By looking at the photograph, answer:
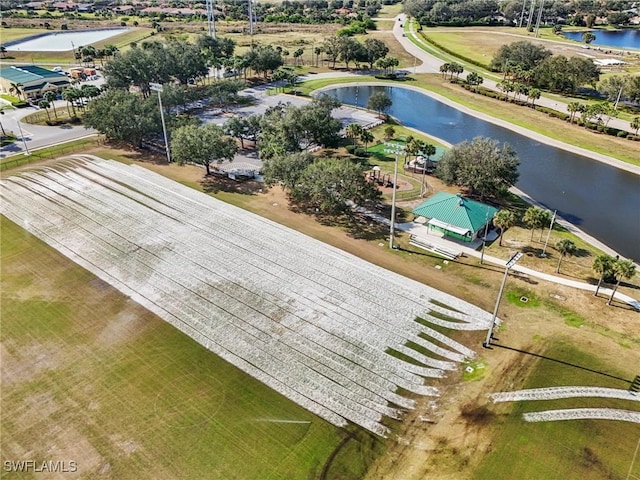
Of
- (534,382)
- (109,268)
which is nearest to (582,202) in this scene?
(534,382)

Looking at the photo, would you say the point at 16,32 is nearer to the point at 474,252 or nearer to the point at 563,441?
the point at 474,252

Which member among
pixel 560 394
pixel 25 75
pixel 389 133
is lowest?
A: pixel 560 394

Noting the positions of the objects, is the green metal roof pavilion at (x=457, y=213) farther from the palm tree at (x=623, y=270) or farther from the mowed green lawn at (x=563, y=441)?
the mowed green lawn at (x=563, y=441)

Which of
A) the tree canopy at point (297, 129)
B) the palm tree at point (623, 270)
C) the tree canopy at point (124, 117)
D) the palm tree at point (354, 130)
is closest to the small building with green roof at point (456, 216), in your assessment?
the palm tree at point (623, 270)

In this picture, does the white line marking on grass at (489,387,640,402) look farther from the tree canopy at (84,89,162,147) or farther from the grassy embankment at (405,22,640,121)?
the grassy embankment at (405,22,640,121)

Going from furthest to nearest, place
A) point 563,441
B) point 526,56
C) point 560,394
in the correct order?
point 526,56 < point 560,394 < point 563,441

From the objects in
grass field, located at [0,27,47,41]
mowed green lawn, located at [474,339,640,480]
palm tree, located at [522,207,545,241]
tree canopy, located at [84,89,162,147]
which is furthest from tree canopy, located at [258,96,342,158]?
grass field, located at [0,27,47,41]

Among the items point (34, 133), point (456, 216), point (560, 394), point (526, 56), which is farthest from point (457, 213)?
point (526, 56)

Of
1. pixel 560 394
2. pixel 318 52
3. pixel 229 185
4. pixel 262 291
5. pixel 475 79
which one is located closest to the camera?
pixel 560 394

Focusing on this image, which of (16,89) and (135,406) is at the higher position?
(16,89)
